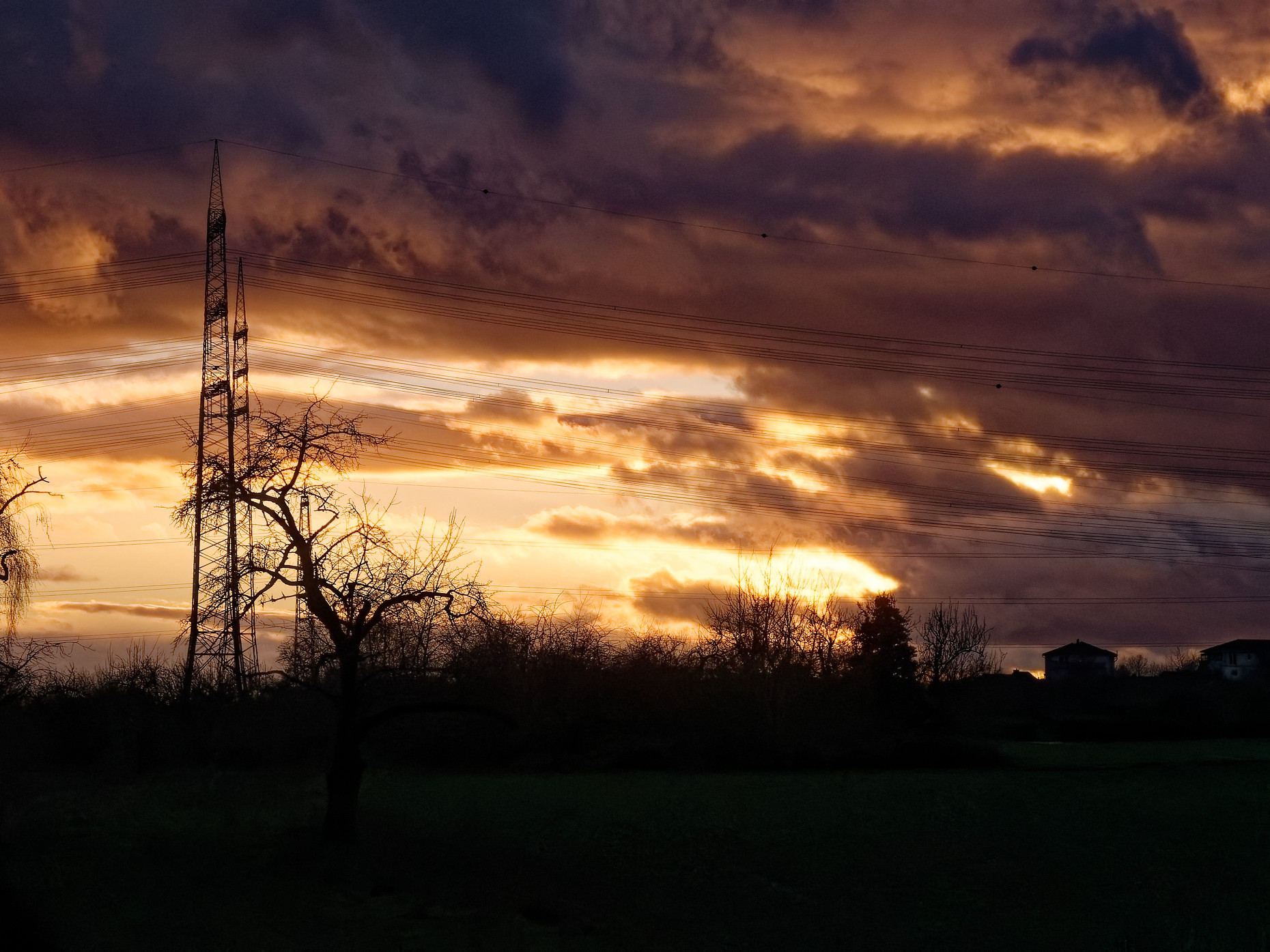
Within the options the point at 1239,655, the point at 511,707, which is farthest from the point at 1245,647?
the point at 511,707

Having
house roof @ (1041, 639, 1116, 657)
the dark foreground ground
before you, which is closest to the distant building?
house roof @ (1041, 639, 1116, 657)

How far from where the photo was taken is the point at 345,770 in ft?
76.0

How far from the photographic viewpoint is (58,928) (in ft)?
55.6

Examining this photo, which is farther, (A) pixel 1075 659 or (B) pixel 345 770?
(A) pixel 1075 659

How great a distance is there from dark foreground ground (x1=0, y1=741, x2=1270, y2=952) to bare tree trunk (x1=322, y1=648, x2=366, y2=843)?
44cm

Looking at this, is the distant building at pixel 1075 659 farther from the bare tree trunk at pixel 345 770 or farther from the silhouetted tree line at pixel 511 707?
the bare tree trunk at pixel 345 770

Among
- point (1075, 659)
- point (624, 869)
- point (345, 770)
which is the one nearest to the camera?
point (345, 770)

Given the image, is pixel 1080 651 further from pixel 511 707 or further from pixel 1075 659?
pixel 511 707

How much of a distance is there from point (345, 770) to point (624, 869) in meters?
6.24

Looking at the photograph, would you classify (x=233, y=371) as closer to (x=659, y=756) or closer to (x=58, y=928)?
(x=659, y=756)

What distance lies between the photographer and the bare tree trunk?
22703 millimetres

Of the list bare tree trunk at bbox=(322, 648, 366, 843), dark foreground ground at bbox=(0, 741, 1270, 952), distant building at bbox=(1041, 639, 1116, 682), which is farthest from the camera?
distant building at bbox=(1041, 639, 1116, 682)

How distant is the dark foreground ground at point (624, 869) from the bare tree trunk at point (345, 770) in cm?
44

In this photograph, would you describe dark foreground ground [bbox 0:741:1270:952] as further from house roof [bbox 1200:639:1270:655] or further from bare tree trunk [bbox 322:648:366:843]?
house roof [bbox 1200:639:1270:655]
